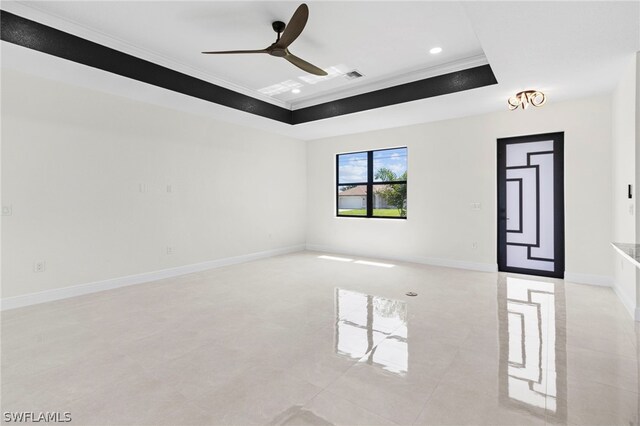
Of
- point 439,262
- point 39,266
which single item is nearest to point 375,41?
point 439,262

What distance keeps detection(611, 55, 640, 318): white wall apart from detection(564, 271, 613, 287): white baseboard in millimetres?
201

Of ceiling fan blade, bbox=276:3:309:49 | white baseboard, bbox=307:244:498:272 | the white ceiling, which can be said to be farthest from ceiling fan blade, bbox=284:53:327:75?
white baseboard, bbox=307:244:498:272

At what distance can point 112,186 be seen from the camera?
4430 millimetres

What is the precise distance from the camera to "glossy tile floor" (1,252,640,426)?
72.7 inches

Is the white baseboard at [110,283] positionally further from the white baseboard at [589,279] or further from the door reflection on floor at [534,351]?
the white baseboard at [589,279]

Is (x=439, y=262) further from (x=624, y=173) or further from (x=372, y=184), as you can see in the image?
(x=624, y=173)

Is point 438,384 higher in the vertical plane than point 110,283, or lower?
lower

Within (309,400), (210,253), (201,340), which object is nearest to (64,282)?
(210,253)

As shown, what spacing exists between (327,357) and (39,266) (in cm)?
376

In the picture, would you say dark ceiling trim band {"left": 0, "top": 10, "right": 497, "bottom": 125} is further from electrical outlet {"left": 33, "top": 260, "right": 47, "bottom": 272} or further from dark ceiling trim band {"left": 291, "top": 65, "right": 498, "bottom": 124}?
electrical outlet {"left": 33, "top": 260, "right": 47, "bottom": 272}

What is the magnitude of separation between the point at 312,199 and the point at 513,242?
4342mm

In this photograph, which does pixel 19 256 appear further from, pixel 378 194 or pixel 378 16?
pixel 378 194

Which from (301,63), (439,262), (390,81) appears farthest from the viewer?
(439,262)

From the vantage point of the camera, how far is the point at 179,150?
5.23 m
